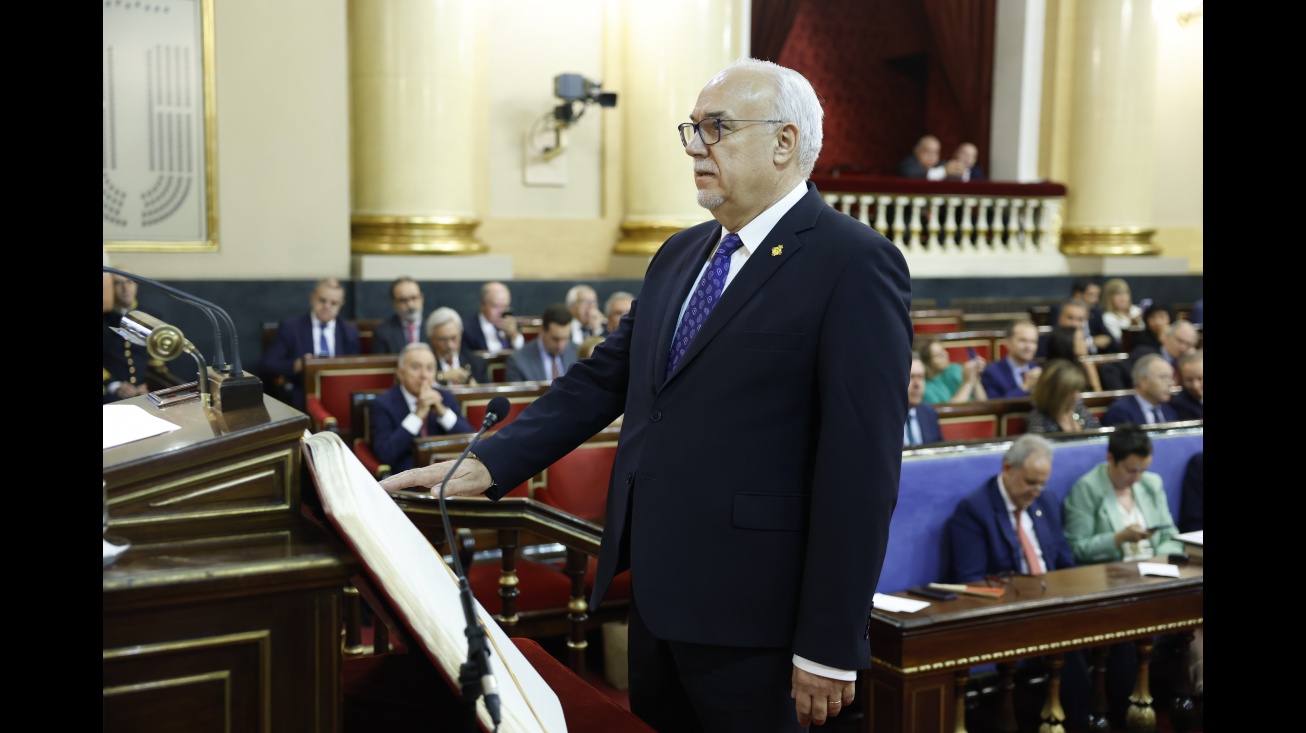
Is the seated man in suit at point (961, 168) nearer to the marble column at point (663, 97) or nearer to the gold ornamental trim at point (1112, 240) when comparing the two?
the gold ornamental trim at point (1112, 240)

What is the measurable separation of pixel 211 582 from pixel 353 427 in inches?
150

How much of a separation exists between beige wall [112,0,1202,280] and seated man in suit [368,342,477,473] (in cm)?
269

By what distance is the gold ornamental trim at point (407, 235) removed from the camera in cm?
727

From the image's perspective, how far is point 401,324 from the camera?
6.34 metres

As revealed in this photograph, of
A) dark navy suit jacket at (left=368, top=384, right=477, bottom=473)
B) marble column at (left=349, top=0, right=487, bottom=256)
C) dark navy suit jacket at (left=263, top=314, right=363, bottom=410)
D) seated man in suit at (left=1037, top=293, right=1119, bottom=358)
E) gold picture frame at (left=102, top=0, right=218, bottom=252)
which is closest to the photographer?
dark navy suit jacket at (left=368, top=384, right=477, bottom=473)

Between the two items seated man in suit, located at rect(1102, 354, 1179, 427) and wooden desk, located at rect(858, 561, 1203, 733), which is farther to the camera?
seated man in suit, located at rect(1102, 354, 1179, 427)

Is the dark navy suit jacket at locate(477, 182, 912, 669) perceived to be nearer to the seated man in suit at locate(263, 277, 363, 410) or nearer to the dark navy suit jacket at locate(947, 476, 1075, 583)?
the dark navy suit jacket at locate(947, 476, 1075, 583)

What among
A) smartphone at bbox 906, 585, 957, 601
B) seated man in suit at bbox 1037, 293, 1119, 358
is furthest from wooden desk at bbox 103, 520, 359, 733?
seated man in suit at bbox 1037, 293, 1119, 358

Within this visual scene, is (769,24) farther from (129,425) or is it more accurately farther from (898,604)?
(129,425)

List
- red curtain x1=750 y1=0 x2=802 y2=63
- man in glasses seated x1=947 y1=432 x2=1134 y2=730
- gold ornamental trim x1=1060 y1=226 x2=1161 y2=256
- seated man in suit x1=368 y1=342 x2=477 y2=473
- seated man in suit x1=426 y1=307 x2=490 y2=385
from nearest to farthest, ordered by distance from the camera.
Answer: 1. man in glasses seated x1=947 y1=432 x2=1134 y2=730
2. seated man in suit x1=368 y1=342 x2=477 y2=473
3. seated man in suit x1=426 y1=307 x2=490 y2=385
4. gold ornamental trim x1=1060 y1=226 x2=1161 y2=256
5. red curtain x1=750 y1=0 x2=802 y2=63

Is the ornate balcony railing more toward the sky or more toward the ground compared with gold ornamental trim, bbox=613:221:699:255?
more toward the sky

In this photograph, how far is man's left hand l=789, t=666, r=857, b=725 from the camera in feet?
5.04

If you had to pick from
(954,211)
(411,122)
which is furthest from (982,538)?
(954,211)

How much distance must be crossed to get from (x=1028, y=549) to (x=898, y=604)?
3.60ft
